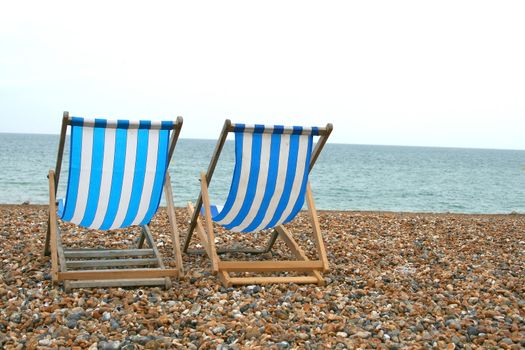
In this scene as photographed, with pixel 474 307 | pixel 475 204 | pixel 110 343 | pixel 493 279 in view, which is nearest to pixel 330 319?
pixel 474 307

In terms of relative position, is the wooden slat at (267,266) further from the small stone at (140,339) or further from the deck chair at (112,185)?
the small stone at (140,339)

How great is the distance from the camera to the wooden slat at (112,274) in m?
3.93

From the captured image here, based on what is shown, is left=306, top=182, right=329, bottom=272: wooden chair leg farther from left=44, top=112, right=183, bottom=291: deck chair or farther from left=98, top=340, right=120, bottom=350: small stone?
left=98, top=340, right=120, bottom=350: small stone

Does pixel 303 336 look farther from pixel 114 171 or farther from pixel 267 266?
pixel 114 171

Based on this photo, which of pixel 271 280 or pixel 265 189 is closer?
pixel 271 280

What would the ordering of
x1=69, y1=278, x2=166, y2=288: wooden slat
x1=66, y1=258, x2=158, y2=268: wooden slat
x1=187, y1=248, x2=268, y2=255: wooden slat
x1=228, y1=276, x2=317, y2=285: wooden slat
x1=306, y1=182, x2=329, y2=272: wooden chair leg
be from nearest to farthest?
x1=69, y1=278, x2=166, y2=288: wooden slat < x1=228, y1=276, x2=317, y2=285: wooden slat < x1=66, y1=258, x2=158, y2=268: wooden slat < x1=306, y1=182, x2=329, y2=272: wooden chair leg < x1=187, y1=248, x2=268, y2=255: wooden slat

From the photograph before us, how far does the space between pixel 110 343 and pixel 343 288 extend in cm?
188

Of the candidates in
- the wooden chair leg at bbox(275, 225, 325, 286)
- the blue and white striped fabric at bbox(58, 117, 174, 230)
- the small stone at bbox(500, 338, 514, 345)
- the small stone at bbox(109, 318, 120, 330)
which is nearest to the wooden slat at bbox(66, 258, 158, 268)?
the blue and white striped fabric at bbox(58, 117, 174, 230)

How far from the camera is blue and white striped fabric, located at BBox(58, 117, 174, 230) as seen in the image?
402 cm

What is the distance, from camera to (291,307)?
3697mm

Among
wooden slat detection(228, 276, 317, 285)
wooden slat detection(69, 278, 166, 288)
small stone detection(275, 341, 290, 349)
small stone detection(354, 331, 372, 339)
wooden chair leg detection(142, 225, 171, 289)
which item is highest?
wooden chair leg detection(142, 225, 171, 289)

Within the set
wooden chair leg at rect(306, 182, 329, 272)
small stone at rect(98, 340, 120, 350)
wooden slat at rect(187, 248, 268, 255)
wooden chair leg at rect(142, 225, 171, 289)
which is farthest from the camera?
wooden slat at rect(187, 248, 268, 255)

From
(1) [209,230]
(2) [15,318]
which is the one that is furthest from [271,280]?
(2) [15,318]

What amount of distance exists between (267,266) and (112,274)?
118cm
